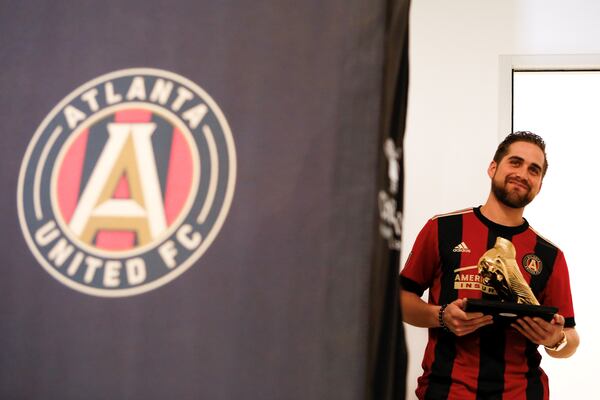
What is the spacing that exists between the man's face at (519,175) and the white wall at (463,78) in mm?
630

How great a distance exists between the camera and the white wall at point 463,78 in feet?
7.91

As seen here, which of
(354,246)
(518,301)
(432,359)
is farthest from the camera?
(432,359)

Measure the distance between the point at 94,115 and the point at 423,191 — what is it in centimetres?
184

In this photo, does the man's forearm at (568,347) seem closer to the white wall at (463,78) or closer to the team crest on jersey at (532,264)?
the team crest on jersey at (532,264)

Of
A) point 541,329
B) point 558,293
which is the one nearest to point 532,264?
point 558,293

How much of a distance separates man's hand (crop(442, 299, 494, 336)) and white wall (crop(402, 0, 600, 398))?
89 centimetres

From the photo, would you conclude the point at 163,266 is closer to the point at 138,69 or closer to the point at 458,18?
the point at 138,69

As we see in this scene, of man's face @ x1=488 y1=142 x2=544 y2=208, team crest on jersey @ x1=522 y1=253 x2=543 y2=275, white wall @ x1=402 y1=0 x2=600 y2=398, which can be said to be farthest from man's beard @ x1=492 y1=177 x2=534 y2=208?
white wall @ x1=402 y1=0 x2=600 y2=398

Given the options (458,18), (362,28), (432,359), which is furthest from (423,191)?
(362,28)

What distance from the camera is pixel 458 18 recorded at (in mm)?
2518

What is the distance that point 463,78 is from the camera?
97.7 inches

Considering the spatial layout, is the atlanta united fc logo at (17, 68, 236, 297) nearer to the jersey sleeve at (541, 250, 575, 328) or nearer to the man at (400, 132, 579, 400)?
the man at (400, 132, 579, 400)

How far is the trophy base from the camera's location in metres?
1.38

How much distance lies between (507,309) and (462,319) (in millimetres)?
125
